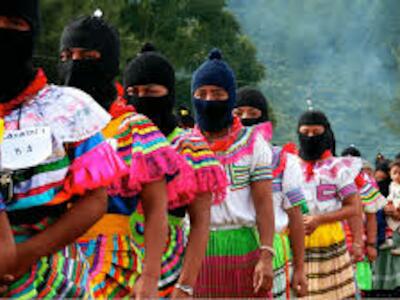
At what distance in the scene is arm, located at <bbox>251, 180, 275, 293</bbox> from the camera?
18.9ft

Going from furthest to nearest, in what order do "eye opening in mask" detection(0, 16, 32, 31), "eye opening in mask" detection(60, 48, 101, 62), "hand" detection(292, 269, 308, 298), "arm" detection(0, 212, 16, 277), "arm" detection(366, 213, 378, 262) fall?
"arm" detection(366, 213, 378, 262) < "hand" detection(292, 269, 308, 298) < "eye opening in mask" detection(60, 48, 101, 62) < "eye opening in mask" detection(0, 16, 32, 31) < "arm" detection(0, 212, 16, 277)

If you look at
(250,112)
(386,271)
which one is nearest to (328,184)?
(250,112)

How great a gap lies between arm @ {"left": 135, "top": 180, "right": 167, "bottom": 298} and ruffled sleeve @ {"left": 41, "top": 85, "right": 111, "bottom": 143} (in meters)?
0.85

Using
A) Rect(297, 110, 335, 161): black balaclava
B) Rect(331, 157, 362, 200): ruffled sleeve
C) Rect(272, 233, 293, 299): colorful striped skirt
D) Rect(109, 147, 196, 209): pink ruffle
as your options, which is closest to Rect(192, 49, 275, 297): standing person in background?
Rect(272, 233, 293, 299): colorful striped skirt

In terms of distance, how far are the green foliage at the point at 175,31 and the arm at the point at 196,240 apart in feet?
63.7

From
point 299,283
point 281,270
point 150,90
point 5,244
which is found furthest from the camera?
point 299,283

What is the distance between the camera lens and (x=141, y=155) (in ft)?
14.4

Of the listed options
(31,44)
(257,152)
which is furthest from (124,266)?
(257,152)

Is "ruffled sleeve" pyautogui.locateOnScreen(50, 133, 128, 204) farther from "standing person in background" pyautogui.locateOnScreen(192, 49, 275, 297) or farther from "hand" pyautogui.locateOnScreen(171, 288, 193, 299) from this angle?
"standing person in background" pyautogui.locateOnScreen(192, 49, 275, 297)

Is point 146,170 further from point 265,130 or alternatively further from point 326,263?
point 326,263

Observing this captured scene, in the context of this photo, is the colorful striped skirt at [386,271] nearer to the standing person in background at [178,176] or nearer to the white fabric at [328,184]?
the white fabric at [328,184]

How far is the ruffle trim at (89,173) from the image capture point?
341cm

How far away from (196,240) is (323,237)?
13.9 feet

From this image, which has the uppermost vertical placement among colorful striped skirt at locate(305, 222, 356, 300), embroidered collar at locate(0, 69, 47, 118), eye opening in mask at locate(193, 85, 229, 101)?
eye opening in mask at locate(193, 85, 229, 101)
